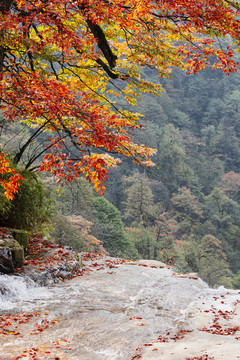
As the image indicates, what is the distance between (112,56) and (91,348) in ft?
14.3

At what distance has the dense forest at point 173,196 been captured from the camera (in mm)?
18469

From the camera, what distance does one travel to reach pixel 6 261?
20.1 ft

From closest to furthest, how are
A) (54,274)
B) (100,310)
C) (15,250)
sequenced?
(100,310)
(15,250)
(54,274)

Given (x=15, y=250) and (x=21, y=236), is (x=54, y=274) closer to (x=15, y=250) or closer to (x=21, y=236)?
(x=15, y=250)

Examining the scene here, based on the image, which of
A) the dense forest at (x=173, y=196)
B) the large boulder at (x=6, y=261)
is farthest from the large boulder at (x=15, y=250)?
the dense forest at (x=173, y=196)

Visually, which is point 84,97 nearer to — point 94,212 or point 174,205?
point 94,212

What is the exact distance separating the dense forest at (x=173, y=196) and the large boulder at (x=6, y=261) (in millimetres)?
1162

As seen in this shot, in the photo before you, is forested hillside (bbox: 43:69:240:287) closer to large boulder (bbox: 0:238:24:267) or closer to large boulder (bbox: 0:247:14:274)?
large boulder (bbox: 0:238:24:267)

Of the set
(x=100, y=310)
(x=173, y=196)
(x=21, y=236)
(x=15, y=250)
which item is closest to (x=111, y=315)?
(x=100, y=310)

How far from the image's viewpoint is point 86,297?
588 centimetres

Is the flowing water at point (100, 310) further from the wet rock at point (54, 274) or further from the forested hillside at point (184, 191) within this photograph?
the forested hillside at point (184, 191)

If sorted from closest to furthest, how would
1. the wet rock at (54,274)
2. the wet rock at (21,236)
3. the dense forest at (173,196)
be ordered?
the wet rock at (54,274)
the wet rock at (21,236)
the dense forest at (173,196)

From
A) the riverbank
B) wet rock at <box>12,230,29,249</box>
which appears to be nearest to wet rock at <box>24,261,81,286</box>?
the riverbank

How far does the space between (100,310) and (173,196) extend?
41.7 meters
